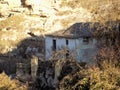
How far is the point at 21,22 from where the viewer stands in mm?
53281

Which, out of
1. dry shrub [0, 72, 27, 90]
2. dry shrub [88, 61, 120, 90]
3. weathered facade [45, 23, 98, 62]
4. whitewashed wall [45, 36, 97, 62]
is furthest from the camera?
weathered facade [45, 23, 98, 62]

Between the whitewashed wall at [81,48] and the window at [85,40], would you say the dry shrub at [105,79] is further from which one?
the window at [85,40]

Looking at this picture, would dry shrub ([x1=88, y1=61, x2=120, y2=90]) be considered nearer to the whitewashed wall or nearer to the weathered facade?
the weathered facade

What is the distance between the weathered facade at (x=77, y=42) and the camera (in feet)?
94.4

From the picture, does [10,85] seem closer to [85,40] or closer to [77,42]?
[77,42]

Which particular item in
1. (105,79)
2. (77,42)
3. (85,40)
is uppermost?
(105,79)

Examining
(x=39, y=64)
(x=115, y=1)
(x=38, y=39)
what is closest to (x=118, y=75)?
(x=115, y=1)

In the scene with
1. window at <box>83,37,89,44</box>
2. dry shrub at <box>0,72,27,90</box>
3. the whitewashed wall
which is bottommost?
dry shrub at <box>0,72,27,90</box>

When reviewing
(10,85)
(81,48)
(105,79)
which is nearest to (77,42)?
(81,48)

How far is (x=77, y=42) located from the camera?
29.8 metres

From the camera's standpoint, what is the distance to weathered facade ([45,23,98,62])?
94.4 ft

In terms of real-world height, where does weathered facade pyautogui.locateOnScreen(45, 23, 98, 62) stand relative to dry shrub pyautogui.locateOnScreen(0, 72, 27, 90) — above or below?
above

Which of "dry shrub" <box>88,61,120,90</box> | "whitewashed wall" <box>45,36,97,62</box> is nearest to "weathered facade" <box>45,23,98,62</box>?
"whitewashed wall" <box>45,36,97,62</box>

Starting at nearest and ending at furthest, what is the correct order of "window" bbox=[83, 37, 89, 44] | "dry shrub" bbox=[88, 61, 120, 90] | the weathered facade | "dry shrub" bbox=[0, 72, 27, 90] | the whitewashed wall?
1. "dry shrub" bbox=[88, 61, 120, 90]
2. "dry shrub" bbox=[0, 72, 27, 90]
3. the whitewashed wall
4. the weathered facade
5. "window" bbox=[83, 37, 89, 44]
